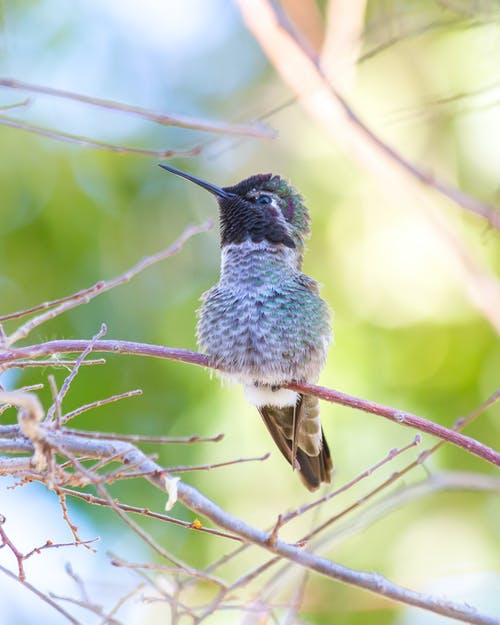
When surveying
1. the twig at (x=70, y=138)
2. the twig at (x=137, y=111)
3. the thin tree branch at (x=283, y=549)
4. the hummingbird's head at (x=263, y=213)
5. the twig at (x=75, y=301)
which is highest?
the hummingbird's head at (x=263, y=213)

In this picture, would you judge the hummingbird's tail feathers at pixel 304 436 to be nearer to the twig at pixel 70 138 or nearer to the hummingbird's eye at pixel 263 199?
the hummingbird's eye at pixel 263 199

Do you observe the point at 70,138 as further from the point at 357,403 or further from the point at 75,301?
the point at 357,403

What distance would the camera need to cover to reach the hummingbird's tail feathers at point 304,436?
4.02 meters

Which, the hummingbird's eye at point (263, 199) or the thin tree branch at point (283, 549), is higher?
the hummingbird's eye at point (263, 199)

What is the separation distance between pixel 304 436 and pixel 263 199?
49.3 inches

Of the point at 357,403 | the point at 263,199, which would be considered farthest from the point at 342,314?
the point at 357,403

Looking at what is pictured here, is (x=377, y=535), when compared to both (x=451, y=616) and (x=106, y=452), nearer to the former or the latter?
(x=451, y=616)

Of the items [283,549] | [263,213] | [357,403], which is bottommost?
[283,549]

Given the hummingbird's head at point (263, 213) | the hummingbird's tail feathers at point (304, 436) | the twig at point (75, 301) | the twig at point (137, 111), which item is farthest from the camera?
the hummingbird's head at point (263, 213)

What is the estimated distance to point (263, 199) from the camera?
4488 millimetres

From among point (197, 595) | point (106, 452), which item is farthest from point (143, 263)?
point (197, 595)

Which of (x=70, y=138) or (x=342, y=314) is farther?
(x=342, y=314)

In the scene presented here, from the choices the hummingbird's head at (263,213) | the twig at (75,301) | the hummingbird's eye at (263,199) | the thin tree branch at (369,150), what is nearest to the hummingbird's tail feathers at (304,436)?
the hummingbird's head at (263,213)

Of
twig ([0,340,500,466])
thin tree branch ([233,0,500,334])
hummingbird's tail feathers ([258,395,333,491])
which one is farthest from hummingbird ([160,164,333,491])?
twig ([0,340,500,466])
